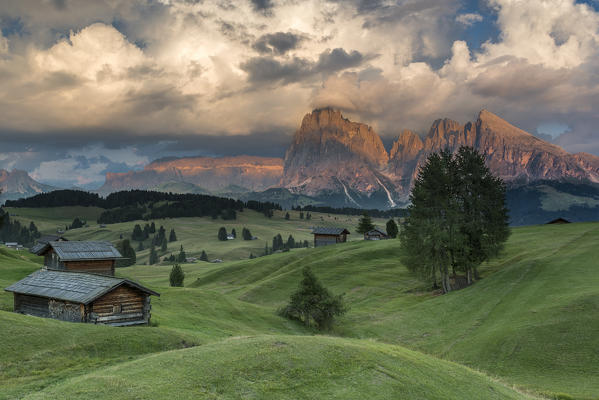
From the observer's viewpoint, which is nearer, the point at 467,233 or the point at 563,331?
the point at 563,331

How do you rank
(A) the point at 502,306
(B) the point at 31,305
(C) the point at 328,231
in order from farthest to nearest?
(C) the point at 328,231
(A) the point at 502,306
(B) the point at 31,305

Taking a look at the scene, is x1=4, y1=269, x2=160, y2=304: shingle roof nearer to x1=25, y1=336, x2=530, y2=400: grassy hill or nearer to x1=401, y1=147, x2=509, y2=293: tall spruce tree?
x1=25, y1=336, x2=530, y2=400: grassy hill

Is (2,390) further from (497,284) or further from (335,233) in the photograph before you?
(335,233)

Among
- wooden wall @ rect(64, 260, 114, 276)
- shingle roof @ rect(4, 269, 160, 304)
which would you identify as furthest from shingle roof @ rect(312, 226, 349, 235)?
shingle roof @ rect(4, 269, 160, 304)

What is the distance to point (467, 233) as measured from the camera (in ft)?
231

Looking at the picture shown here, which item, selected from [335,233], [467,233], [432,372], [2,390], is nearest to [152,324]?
[2,390]

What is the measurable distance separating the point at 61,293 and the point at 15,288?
7.54 metres

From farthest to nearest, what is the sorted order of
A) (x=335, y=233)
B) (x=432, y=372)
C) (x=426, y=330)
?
(x=335, y=233), (x=426, y=330), (x=432, y=372)

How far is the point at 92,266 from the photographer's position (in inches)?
2308

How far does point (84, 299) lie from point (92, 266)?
25.6m

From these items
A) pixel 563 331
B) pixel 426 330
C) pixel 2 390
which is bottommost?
pixel 426 330

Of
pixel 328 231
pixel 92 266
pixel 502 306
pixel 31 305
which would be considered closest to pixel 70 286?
pixel 31 305

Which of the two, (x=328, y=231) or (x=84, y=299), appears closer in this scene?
(x=84, y=299)

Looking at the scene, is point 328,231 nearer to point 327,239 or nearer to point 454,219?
point 327,239
